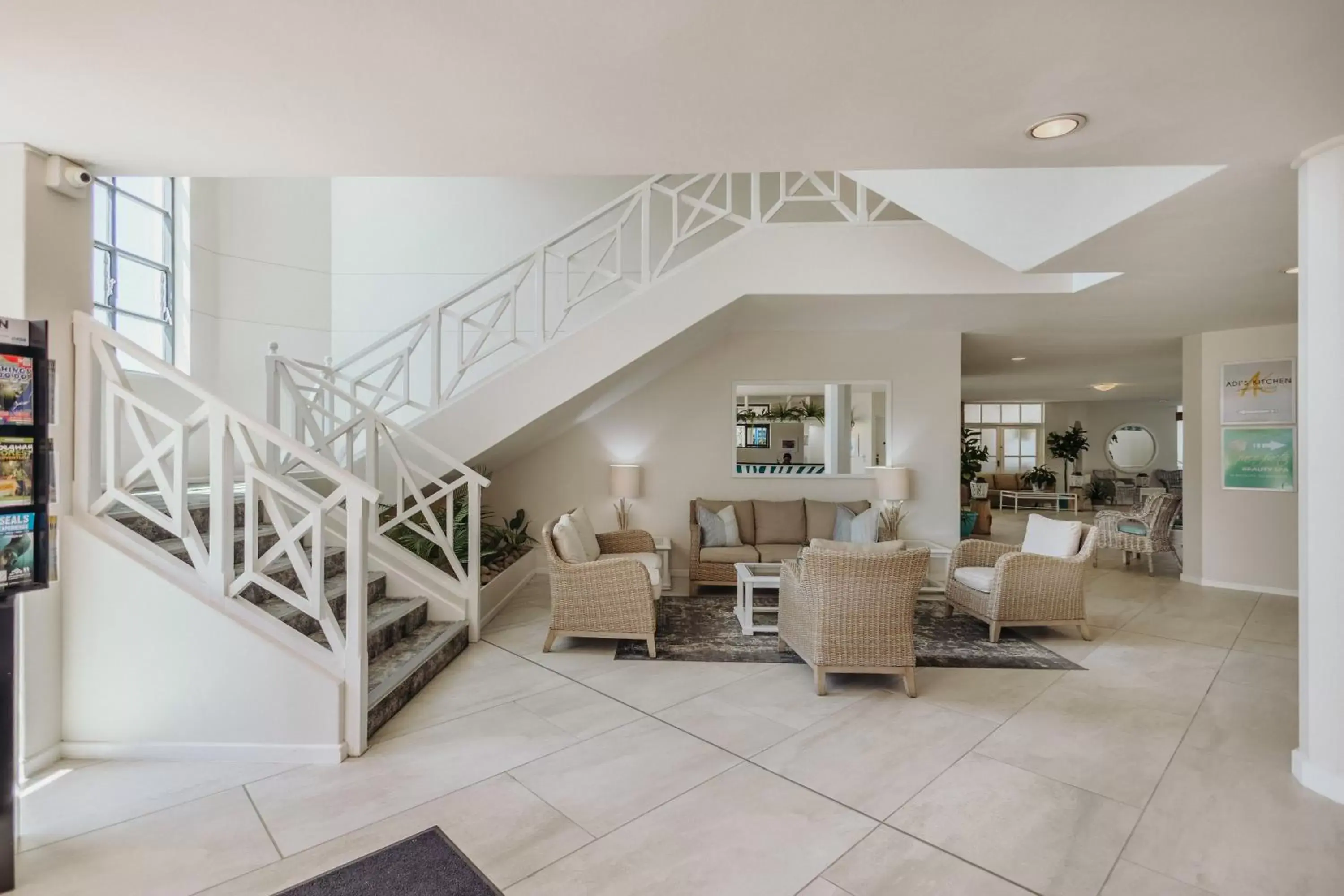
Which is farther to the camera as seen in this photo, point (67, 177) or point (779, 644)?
point (779, 644)

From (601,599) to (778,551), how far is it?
7.44ft

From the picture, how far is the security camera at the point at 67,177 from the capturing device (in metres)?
2.55

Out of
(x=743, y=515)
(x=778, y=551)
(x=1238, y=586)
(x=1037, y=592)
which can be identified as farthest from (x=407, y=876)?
(x=1238, y=586)

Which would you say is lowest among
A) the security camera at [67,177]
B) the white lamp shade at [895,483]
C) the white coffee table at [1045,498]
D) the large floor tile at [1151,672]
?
the large floor tile at [1151,672]

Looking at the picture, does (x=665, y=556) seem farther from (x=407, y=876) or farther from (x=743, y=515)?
(x=407, y=876)

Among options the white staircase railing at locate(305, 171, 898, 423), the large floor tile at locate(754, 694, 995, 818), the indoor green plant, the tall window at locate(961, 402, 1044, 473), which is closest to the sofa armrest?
the white staircase railing at locate(305, 171, 898, 423)

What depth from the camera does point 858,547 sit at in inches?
146

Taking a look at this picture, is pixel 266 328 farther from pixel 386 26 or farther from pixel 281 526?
pixel 386 26

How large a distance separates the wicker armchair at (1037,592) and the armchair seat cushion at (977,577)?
0.7 inches

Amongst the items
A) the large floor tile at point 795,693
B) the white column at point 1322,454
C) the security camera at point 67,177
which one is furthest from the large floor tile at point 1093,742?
the security camera at point 67,177

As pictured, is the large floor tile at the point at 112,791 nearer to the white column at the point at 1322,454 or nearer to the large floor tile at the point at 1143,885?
the large floor tile at the point at 1143,885

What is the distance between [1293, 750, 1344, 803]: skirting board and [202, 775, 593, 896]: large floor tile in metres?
2.80

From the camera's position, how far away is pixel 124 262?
14.8 feet

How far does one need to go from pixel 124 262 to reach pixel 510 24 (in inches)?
176
